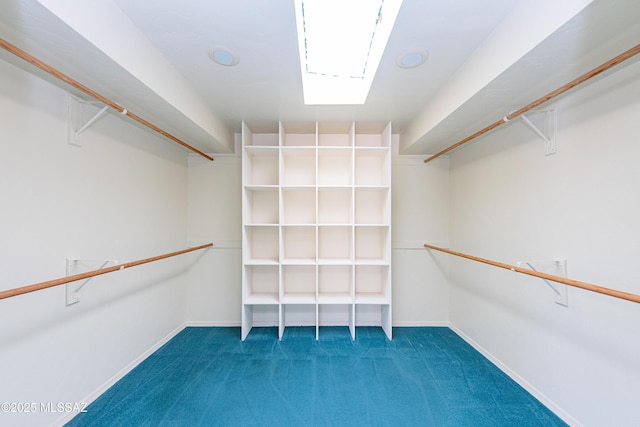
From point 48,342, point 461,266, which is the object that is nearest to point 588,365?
point 461,266

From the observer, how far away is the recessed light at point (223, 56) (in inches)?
58.3

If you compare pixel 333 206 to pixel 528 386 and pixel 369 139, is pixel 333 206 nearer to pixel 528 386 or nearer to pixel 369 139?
pixel 369 139

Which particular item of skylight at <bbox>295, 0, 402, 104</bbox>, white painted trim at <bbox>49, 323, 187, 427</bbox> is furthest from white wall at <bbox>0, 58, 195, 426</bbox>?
skylight at <bbox>295, 0, 402, 104</bbox>

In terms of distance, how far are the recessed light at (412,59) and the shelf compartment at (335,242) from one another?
1.77 meters

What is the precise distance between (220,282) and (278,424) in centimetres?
176

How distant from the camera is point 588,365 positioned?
1.41m

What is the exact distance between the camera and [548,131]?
1669mm

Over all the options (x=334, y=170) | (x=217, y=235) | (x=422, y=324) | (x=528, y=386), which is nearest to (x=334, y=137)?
(x=334, y=170)

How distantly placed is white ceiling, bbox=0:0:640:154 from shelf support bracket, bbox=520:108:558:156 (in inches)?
6.3

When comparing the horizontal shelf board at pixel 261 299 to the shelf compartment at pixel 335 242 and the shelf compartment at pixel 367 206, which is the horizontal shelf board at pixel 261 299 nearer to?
the shelf compartment at pixel 335 242

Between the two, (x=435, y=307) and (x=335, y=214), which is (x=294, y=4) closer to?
(x=335, y=214)

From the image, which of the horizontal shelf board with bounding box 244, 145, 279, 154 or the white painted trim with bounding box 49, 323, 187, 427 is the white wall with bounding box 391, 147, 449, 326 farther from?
the white painted trim with bounding box 49, 323, 187, 427

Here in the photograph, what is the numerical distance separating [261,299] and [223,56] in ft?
7.23

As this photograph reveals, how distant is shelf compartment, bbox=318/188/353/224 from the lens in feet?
9.59
